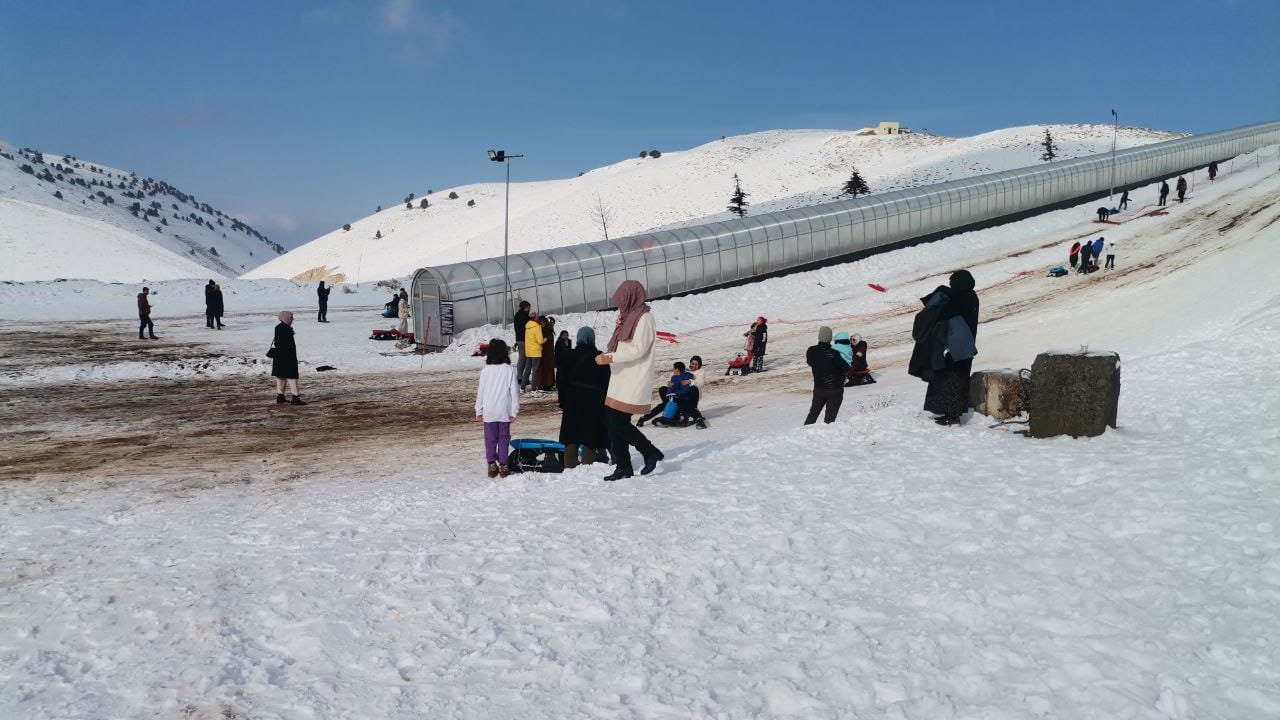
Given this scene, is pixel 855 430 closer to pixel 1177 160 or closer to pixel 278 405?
pixel 278 405

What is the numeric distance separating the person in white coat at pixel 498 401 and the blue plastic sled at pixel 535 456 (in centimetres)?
41

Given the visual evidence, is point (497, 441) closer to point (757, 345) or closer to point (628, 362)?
point (628, 362)

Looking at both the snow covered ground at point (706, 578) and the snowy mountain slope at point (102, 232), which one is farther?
the snowy mountain slope at point (102, 232)

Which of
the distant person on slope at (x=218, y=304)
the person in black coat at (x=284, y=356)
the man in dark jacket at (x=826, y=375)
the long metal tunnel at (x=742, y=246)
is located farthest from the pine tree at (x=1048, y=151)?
the person in black coat at (x=284, y=356)

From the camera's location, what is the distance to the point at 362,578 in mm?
5691

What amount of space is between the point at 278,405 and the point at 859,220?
1183 inches

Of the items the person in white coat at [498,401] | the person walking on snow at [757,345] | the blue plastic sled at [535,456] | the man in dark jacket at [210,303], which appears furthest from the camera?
the man in dark jacket at [210,303]

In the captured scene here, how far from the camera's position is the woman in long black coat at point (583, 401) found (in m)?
8.78

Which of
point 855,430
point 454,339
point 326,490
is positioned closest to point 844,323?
point 454,339

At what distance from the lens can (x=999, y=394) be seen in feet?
30.4

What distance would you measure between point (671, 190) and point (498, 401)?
108699mm

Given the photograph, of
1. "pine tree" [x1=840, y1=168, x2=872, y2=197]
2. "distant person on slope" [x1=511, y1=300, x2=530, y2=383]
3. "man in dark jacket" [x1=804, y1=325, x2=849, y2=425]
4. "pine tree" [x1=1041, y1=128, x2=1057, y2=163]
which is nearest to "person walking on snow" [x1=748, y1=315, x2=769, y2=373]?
"distant person on slope" [x1=511, y1=300, x2=530, y2=383]

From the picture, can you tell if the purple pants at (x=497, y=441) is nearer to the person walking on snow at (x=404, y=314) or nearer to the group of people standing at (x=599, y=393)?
the group of people standing at (x=599, y=393)

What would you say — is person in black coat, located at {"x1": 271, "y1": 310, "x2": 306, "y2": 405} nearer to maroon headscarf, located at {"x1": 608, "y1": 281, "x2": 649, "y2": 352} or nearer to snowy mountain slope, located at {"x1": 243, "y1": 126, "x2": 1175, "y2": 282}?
maroon headscarf, located at {"x1": 608, "y1": 281, "x2": 649, "y2": 352}
